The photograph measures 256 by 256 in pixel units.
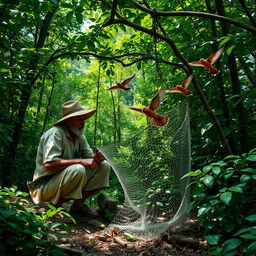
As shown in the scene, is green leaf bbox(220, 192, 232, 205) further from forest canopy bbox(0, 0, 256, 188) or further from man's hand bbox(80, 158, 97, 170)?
man's hand bbox(80, 158, 97, 170)

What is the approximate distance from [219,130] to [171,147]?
22.3 inches

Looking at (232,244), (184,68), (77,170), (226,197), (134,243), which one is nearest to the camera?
(232,244)

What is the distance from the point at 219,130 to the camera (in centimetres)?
181

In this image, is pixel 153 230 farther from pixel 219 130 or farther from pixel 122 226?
pixel 219 130

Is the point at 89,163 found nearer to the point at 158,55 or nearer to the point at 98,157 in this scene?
the point at 98,157

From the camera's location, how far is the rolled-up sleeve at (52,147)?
259 centimetres

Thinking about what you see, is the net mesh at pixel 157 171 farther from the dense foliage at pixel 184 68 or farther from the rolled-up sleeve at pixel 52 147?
the rolled-up sleeve at pixel 52 147

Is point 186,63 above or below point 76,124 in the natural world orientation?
above

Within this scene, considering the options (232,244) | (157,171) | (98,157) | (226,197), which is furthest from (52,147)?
(232,244)

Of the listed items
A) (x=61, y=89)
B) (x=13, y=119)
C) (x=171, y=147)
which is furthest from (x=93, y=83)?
(x=171, y=147)

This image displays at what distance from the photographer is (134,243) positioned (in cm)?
226

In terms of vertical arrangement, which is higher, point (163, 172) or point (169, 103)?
point (169, 103)

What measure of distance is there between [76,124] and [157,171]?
3.42 ft

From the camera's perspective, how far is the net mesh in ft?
7.30
